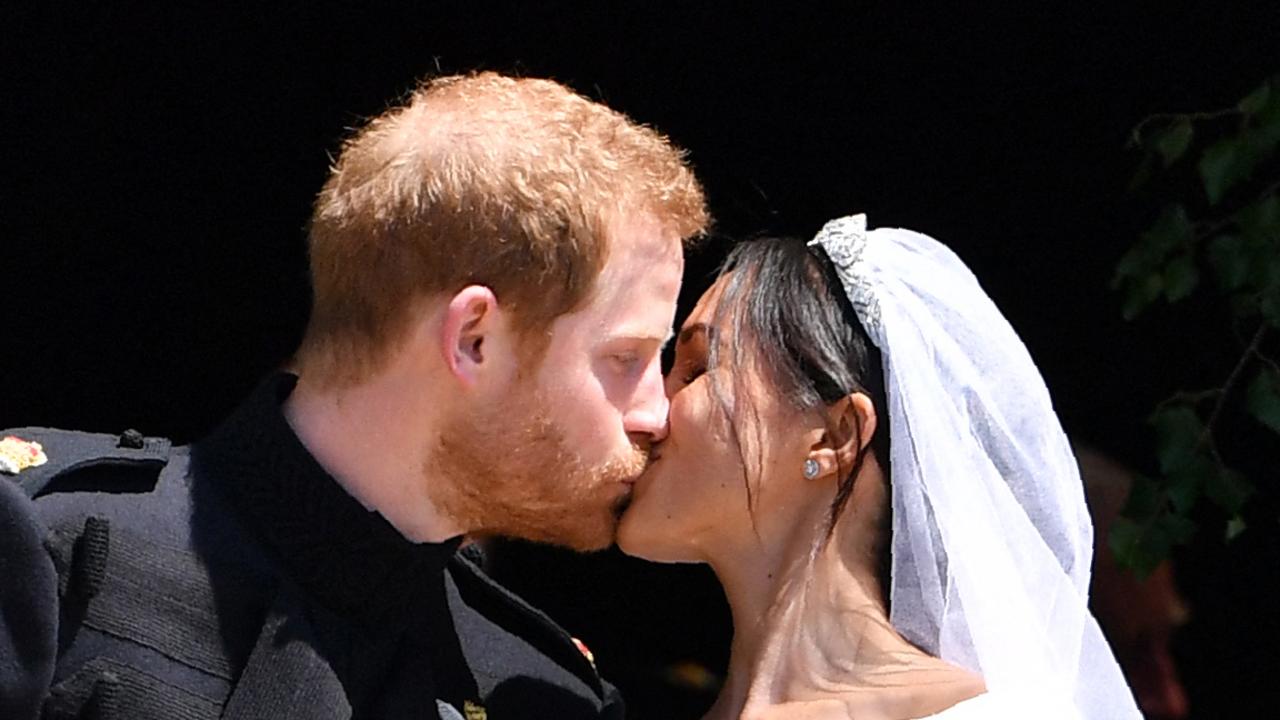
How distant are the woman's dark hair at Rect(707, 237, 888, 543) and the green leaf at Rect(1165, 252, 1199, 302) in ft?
→ 2.26

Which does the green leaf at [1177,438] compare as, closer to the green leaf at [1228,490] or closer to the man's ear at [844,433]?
the green leaf at [1228,490]

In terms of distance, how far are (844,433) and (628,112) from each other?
1.67 meters

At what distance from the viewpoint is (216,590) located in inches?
78.8

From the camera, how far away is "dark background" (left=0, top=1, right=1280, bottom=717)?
3.90 m

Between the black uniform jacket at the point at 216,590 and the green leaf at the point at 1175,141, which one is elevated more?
the green leaf at the point at 1175,141

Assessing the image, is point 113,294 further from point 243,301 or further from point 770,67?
point 770,67

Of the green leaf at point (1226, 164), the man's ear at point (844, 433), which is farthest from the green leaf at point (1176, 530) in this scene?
the man's ear at point (844, 433)

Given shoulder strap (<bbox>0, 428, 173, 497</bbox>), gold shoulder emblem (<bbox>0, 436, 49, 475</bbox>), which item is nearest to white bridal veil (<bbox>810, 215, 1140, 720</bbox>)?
shoulder strap (<bbox>0, 428, 173, 497</bbox>)

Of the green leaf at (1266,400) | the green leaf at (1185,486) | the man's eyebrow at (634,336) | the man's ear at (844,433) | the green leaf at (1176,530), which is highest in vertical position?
the man's eyebrow at (634,336)

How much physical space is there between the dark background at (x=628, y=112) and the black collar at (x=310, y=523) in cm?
187

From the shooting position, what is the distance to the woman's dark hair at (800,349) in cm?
243

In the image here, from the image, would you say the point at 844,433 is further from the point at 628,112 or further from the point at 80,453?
the point at 628,112

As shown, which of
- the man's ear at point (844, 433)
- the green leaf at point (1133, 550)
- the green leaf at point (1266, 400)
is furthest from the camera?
the green leaf at point (1133, 550)

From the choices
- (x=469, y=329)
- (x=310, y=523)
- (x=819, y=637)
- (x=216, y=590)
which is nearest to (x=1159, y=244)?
(x=819, y=637)
